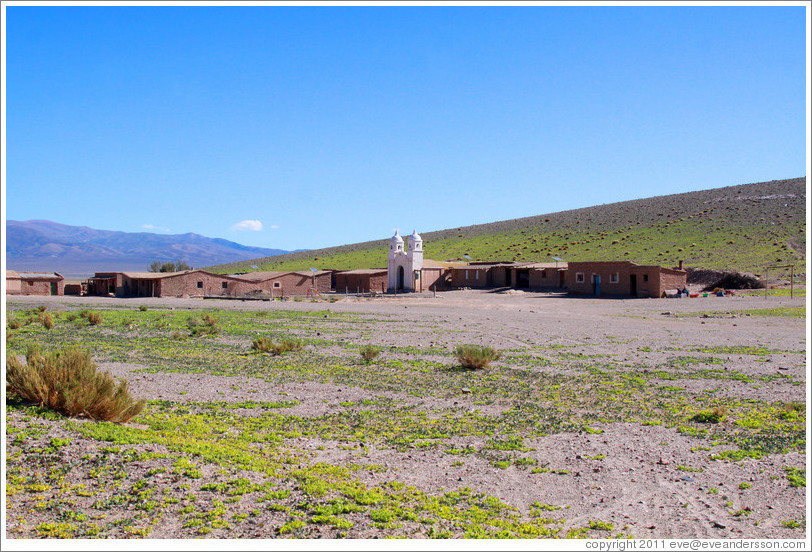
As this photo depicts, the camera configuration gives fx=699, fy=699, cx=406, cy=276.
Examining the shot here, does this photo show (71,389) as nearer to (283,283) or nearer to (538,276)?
(538,276)

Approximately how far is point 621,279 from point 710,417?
3614cm

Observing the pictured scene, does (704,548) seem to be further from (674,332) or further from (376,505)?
(674,332)

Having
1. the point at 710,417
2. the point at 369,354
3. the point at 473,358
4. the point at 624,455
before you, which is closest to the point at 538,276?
the point at 369,354

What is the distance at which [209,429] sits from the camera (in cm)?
945

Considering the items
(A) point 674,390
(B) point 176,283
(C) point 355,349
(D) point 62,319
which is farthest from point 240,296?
(A) point 674,390

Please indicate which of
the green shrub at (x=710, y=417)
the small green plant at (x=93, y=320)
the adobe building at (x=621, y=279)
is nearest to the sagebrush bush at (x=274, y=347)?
the green shrub at (x=710, y=417)

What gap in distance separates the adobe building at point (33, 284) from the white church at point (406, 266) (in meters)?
29.3

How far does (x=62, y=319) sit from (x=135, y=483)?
25093mm

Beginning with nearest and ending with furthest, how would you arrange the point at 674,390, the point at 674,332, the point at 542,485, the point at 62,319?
the point at 542,485 → the point at 674,390 → the point at 674,332 → the point at 62,319

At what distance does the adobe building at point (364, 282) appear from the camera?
197 ft

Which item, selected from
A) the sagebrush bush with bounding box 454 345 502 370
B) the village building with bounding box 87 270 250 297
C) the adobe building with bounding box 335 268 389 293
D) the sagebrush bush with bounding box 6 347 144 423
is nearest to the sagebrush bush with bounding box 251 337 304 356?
the sagebrush bush with bounding box 454 345 502 370

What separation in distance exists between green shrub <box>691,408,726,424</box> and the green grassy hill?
45274 millimetres

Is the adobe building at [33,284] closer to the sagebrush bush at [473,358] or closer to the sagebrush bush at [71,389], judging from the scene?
the sagebrush bush at [473,358]

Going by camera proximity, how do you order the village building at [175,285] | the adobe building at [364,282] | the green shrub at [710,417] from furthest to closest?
the adobe building at [364,282] < the village building at [175,285] < the green shrub at [710,417]
